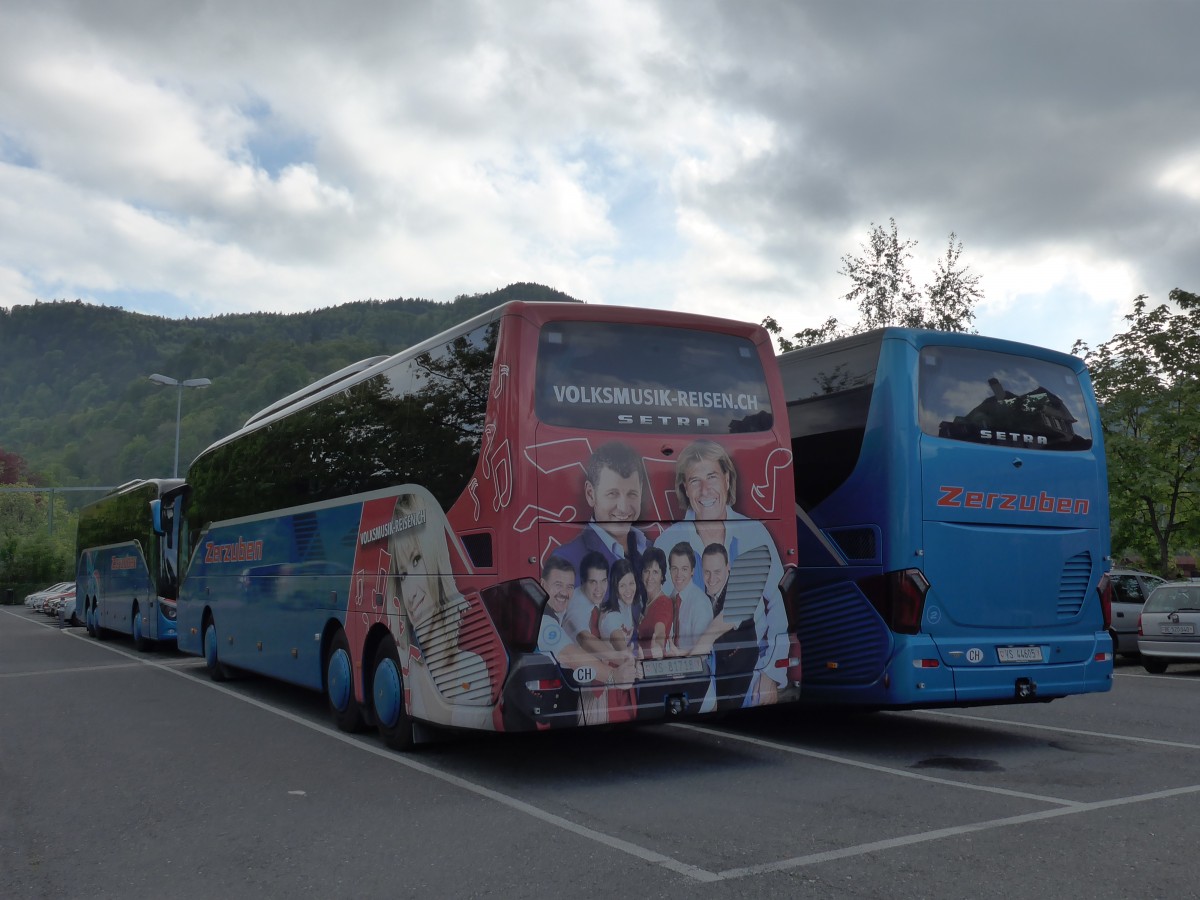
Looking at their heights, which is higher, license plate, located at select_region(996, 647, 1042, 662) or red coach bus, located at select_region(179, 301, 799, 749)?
red coach bus, located at select_region(179, 301, 799, 749)

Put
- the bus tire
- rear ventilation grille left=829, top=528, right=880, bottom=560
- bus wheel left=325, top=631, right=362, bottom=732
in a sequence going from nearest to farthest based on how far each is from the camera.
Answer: rear ventilation grille left=829, top=528, right=880, bottom=560
bus wheel left=325, top=631, right=362, bottom=732
the bus tire

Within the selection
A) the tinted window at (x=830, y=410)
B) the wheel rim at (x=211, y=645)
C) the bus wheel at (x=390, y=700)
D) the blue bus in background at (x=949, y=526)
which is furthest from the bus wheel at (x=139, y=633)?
the blue bus in background at (x=949, y=526)

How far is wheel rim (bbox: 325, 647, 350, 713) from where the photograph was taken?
36.1 feet

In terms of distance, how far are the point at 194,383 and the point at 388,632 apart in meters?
38.4

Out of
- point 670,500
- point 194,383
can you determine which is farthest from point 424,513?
point 194,383

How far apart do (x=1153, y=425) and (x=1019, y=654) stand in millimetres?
18139

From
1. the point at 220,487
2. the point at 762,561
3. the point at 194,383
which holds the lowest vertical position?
the point at 762,561

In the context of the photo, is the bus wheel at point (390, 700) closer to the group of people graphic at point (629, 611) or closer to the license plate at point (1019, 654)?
the group of people graphic at point (629, 611)

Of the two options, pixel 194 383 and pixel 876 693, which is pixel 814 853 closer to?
pixel 876 693

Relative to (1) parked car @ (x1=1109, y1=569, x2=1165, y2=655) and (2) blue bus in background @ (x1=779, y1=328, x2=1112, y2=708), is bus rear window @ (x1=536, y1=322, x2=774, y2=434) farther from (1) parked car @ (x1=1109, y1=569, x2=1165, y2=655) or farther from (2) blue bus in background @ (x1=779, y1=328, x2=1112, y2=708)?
(1) parked car @ (x1=1109, y1=569, x2=1165, y2=655)

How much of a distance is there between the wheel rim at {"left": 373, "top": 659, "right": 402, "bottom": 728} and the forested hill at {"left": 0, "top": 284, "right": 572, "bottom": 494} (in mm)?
58468

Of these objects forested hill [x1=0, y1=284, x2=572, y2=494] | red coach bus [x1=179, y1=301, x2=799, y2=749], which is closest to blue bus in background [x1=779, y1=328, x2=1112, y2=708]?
red coach bus [x1=179, y1=301, x2=799, y2=749]

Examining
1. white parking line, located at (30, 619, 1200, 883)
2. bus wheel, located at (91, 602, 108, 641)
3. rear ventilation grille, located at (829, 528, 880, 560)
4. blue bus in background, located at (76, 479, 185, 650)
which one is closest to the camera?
white parking line, located at (30, 619, 1200, 883)

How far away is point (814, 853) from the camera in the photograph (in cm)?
613
